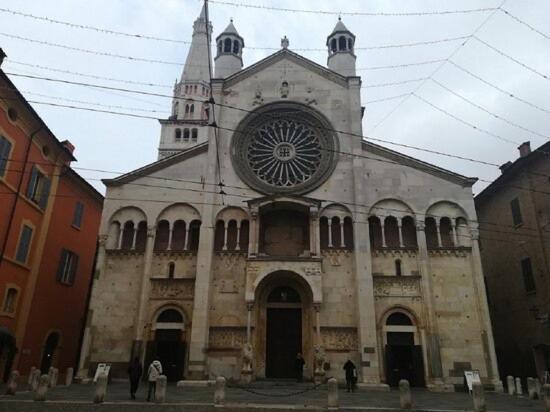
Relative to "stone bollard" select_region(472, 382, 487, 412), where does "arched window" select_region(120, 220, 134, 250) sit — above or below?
above

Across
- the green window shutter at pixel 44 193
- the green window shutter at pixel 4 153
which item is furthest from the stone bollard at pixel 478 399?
the green window shutter at pixel 44 193

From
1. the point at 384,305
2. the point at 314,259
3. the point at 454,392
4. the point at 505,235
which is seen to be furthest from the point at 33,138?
the point at 505,235

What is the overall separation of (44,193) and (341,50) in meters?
20.4

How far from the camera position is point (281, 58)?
86.2ft

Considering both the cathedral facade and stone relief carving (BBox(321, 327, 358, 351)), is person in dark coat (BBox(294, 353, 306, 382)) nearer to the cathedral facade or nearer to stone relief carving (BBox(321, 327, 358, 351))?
the cathedral facade

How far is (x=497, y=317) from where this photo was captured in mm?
26750

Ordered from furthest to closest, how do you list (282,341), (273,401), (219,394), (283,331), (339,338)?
(283,331), (282,341), (339,338), (273,401), (219,394)

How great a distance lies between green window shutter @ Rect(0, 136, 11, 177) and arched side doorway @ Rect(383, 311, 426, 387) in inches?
731

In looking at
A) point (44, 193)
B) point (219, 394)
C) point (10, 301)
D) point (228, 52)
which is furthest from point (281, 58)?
point (219, 394)

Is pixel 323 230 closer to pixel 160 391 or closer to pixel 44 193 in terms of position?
pixel 160 391

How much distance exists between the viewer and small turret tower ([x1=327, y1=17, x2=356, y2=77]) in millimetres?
28812

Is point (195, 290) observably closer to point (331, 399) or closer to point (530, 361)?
point (331, 399)

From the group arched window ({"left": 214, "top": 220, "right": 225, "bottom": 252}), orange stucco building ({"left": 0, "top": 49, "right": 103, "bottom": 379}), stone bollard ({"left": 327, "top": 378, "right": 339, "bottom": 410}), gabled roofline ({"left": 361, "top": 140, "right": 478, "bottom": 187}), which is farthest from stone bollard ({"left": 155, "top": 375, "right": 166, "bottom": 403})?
gabled roofline ({"left": 361, "top": 140, "right": 478, "bottom": 187})

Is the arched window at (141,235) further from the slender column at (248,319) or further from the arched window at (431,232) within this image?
the arched window at (431,232)
